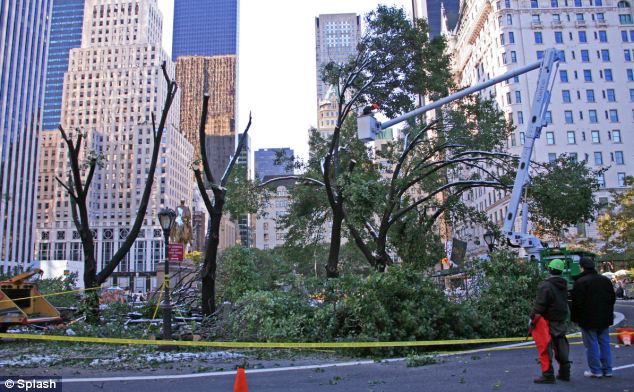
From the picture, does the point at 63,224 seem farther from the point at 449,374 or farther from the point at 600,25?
the point at 449,374

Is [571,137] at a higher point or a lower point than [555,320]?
higher

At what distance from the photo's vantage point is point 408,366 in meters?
9.28

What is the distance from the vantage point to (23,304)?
16.7 m

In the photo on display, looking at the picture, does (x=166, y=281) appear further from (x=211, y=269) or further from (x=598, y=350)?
(x=598, y=350)

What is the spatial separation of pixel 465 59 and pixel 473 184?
234ft

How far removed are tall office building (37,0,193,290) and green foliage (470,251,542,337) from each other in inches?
5106

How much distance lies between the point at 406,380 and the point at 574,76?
240 feet

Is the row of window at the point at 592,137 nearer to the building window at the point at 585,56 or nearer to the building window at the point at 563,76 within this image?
the building window at the point at 563,76

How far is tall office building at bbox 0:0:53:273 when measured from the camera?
109 meters

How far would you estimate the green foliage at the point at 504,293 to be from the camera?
13.1 m

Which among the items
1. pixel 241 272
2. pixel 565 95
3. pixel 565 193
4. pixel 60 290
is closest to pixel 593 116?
pixel 565 95

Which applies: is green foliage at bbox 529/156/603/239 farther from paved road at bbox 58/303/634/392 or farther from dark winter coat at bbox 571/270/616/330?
dark winter coat at bbox 571/270/616/330

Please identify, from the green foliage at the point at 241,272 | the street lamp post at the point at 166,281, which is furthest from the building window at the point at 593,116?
the street lamp post at the point at 166,281

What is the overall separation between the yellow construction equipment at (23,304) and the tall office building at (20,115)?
Answer: 102 meters
